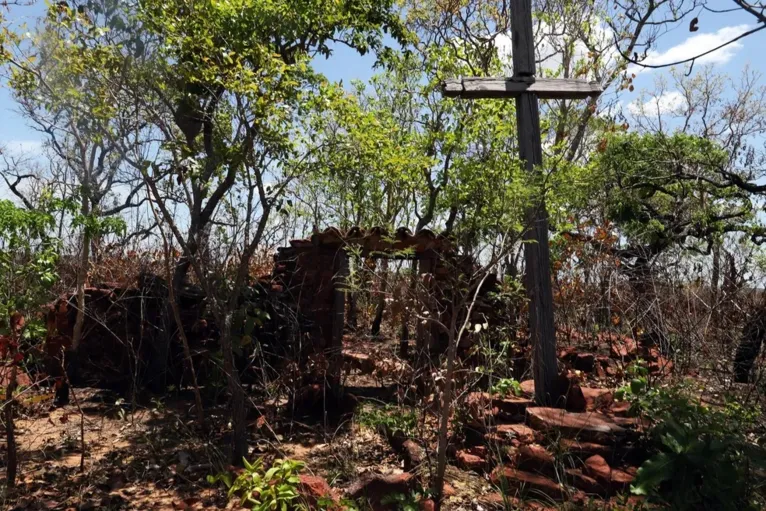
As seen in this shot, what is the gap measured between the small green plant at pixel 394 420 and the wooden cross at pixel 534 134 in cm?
113

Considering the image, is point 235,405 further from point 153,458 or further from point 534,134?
point 534,134

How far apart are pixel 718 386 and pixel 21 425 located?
6393 millimetres

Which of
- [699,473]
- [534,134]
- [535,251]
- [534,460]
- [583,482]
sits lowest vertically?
[583,482]

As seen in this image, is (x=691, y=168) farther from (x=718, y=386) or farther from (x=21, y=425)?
(x=21, y=425)

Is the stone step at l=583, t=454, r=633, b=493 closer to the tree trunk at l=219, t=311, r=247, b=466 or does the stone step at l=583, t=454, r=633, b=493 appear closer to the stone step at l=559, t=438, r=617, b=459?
the stone step at l=559, t=438, r=617, b=459

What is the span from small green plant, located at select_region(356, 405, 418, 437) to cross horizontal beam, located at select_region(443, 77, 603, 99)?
266 centimetres

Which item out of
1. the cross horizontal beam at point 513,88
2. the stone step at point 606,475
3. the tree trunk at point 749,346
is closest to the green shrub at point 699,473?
the stone step at point 606,475

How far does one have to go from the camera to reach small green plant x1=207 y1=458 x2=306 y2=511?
13.0 ft

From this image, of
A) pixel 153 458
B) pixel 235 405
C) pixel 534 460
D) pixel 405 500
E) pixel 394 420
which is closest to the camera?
pixel 405 500

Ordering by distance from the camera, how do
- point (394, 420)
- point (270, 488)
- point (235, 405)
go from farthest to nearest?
point (394, 420), point (235, 405), point (270, 488)

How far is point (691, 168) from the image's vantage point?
10.9 m

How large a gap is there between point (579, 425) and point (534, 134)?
2.48m

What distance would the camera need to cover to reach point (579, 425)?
193 inches

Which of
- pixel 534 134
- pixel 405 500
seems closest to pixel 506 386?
pixel 405 500
